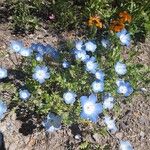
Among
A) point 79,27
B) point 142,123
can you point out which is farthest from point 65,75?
point 79,27

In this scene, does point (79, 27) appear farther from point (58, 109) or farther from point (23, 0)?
point (58, 109)

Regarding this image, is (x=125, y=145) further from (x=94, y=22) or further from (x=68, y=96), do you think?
(x=94, y=22)

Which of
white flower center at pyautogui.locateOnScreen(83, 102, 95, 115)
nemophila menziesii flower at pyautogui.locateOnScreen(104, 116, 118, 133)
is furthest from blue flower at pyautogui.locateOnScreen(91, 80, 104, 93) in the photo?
nemophila menziesii flower at pyautogui.locateOnScreen(104, 116, 118, 133)

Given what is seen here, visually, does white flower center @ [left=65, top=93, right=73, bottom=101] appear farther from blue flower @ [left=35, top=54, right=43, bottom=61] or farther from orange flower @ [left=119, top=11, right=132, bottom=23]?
orange flower @ [left=119, top=11, right=132, bottom=23]

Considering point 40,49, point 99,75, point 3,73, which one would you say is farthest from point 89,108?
point 3,73

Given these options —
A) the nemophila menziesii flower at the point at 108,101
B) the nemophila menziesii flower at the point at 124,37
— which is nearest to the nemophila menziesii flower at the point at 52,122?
the nemophila menziesii flower at the point at 108,101
